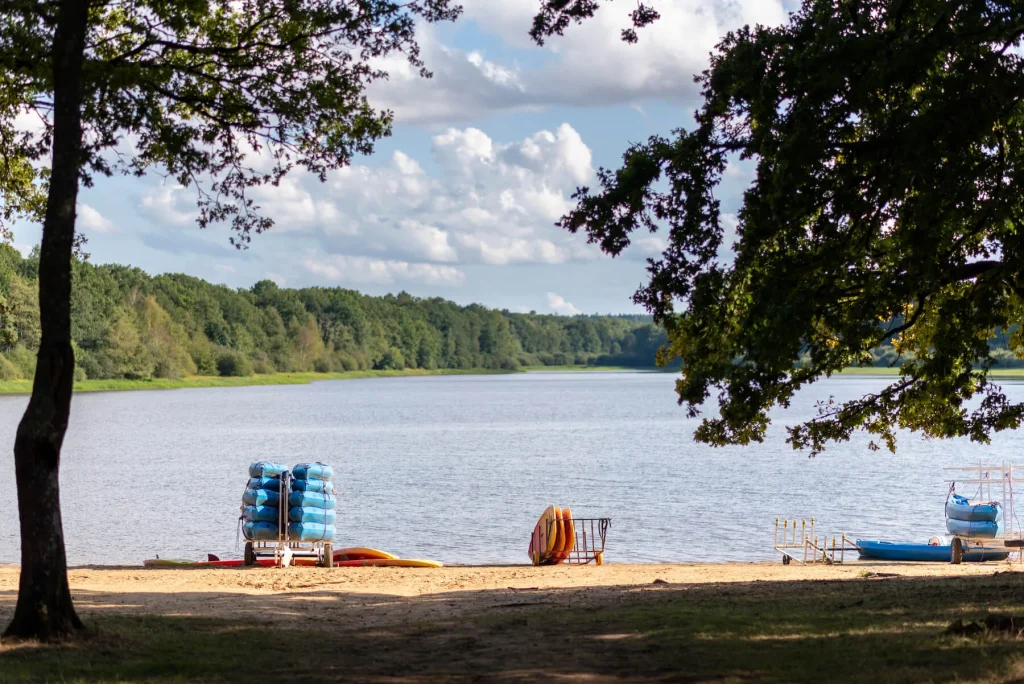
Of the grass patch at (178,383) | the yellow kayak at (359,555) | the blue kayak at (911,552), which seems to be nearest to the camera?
the yellow kayak at (359,555)

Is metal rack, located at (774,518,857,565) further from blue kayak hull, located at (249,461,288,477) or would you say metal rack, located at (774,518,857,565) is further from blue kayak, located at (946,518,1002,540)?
blue kayak hull, located at (249,461,288,477)

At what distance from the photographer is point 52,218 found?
37.0 ft

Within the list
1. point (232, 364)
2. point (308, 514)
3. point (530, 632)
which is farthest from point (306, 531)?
point (232, 364)

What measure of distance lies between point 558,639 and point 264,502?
12103 millimetres

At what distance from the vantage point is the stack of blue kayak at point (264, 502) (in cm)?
2244

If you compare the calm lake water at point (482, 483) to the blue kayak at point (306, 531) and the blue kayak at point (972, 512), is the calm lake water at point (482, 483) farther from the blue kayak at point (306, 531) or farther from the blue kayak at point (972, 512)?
the blue kayak at point (306, 531)

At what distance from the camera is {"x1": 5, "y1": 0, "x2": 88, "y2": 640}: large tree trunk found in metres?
10.9

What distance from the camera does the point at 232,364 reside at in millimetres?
167000

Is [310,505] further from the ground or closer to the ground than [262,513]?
further from the ground

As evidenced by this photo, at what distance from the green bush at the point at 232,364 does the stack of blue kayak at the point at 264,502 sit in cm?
14737

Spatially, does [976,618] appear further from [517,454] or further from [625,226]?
[517,454]

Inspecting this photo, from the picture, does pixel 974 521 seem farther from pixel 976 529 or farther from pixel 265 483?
pixel 265 483

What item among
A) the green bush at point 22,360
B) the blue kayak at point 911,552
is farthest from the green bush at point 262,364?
the blue kayak at point 911,552

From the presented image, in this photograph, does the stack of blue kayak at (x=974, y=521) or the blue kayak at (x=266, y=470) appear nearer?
the blue kayak at (x=266, y=470)
